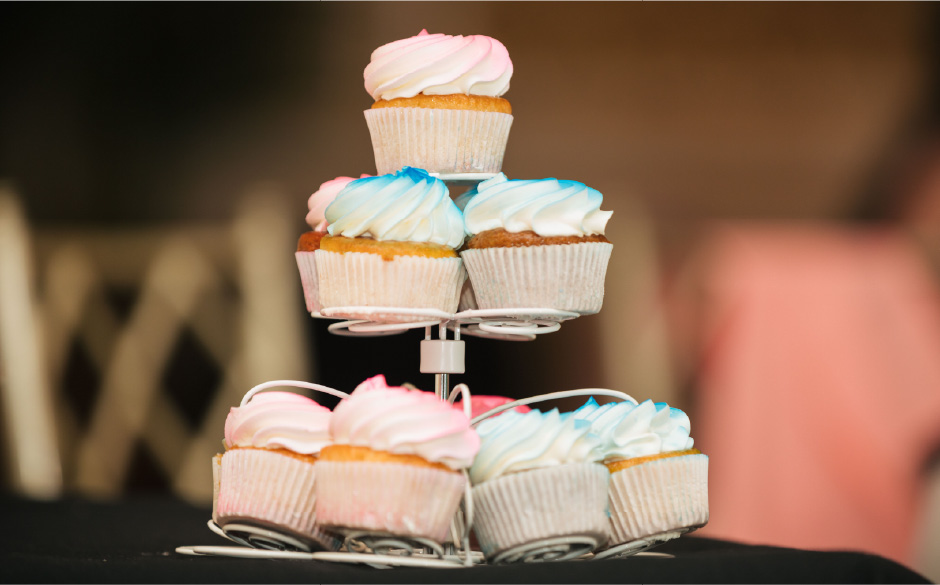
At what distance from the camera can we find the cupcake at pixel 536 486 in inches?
42.5

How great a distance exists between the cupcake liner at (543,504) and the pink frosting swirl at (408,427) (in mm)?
60

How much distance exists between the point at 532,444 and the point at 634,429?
17cm

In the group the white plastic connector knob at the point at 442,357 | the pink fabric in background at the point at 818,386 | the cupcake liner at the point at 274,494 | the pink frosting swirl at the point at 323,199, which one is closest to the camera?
the cupcake liner at the point at 274,494

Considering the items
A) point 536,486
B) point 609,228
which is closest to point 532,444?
point 536,486

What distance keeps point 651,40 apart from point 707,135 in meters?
0.33

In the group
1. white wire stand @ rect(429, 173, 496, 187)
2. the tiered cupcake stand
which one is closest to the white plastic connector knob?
the tiered cupcake stand

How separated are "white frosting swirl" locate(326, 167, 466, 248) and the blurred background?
5.23 ft

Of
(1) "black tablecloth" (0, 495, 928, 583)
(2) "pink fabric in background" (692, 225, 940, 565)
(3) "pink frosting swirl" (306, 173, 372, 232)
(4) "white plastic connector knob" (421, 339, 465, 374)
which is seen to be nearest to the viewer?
(1) "black tablecloth" (0, 495, 928, 583)

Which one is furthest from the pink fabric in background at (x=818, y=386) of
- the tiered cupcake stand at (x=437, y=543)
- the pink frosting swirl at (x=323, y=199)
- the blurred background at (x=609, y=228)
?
the pink frosting swirl at (x=323, y=199)

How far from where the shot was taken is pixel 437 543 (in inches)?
42.7

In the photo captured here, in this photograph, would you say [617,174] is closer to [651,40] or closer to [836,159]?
[651,40]

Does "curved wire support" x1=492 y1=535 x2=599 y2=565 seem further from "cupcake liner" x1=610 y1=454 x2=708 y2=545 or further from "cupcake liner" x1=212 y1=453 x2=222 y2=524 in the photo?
"cupcake liner" x1=212 y1=453 x2=222 y2=524

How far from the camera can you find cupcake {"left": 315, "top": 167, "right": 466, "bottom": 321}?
1.18m

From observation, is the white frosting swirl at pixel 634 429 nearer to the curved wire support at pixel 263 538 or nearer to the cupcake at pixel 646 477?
the cupcake at pixel 646 477
